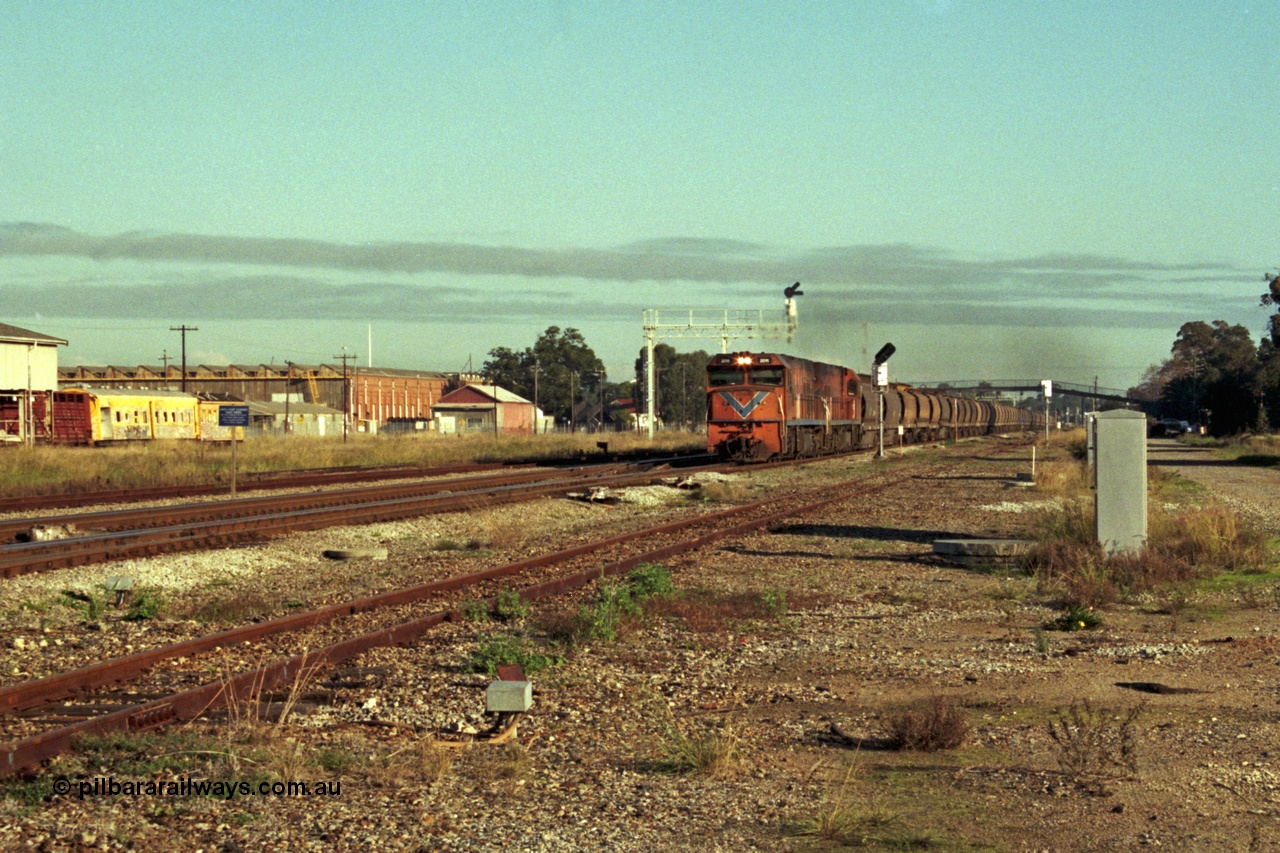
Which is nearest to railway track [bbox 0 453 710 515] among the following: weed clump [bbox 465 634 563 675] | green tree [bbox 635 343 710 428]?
weed clump [bbox 465 634 563 675]

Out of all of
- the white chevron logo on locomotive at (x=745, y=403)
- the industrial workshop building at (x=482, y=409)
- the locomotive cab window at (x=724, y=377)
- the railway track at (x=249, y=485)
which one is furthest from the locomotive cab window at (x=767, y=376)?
the industrial workshop building at (x=482, y=409)

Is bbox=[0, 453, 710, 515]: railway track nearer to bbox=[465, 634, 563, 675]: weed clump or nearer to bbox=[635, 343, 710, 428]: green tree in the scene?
bbox=[465, 634, 563, 675]: weed clump

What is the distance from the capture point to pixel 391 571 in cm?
1484

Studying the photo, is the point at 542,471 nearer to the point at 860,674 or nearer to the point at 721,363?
the point at 721,363

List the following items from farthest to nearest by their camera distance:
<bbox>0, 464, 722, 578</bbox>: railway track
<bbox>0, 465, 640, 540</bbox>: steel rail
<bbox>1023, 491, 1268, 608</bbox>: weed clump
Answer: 1. <bbox>0, 465, 640, 540</bbox>: steel rail
2. <bbox>0, 464, 722, 578</bbox>: railway track
3. <bbox>1023, 491, 1268, 608</bbox>: weed clump

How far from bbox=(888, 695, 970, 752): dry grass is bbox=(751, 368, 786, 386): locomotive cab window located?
30.6 meters

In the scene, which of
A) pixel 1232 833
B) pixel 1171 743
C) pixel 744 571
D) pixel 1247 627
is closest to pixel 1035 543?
pixel 744 571

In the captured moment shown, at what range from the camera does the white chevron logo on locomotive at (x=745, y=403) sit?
37625 millimetres

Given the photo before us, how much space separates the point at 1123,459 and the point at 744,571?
4.45 metres

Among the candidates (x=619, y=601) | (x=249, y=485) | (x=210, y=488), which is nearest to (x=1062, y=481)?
(x=249, y=485)

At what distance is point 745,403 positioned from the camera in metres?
38.0

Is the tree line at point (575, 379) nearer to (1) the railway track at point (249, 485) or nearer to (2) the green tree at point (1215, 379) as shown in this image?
(2) the green tree at point (1215, 379)

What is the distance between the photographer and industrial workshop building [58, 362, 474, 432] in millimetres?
105625

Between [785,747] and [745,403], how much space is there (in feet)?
103
